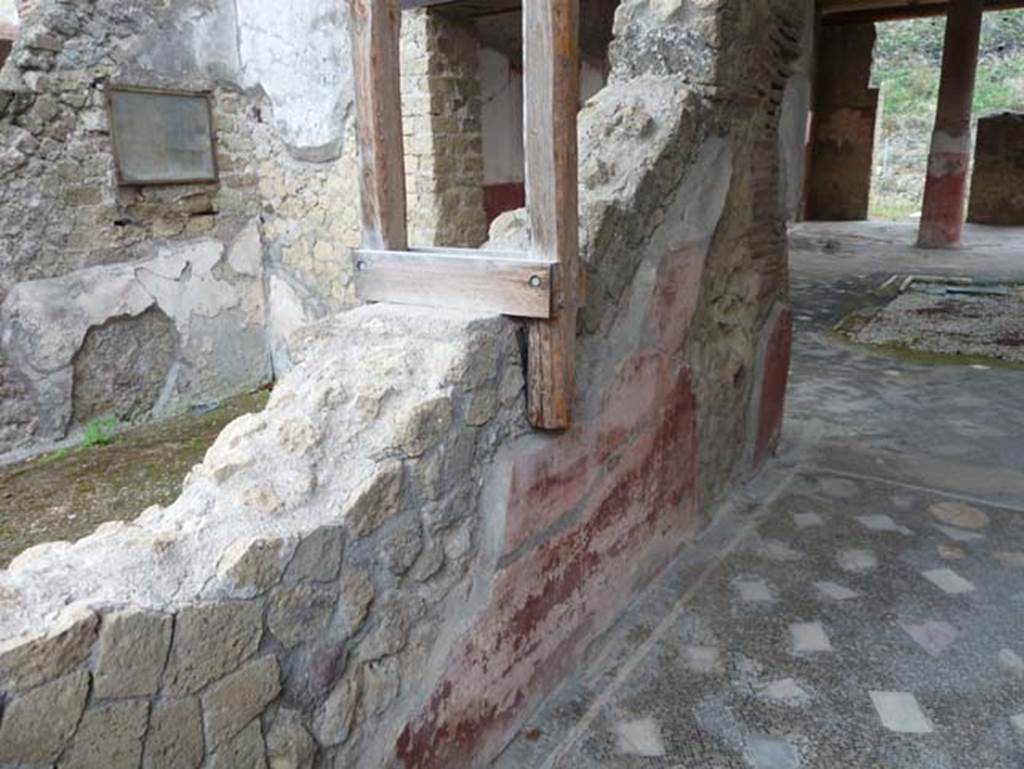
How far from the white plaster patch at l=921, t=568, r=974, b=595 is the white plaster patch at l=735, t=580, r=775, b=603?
54 cm

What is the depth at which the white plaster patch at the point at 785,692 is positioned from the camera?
2.08 meters

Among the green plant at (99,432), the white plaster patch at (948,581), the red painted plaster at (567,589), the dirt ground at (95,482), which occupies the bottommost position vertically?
the dirt ground at (95,482)

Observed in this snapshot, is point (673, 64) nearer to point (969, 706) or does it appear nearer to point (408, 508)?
point (408, 508)

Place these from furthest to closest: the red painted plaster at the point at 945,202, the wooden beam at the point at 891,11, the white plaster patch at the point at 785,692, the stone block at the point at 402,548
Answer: the wooden beam at the point at 891,11, the red painted plaster at the point at 945,202, the white plaster patch at the point at 785,692, the stone block at the point at 402,548

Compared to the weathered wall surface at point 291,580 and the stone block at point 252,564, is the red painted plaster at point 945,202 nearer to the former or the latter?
the weathered wall surface at point 291,580

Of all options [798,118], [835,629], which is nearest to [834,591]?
[835,629]

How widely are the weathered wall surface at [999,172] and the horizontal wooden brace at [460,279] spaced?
14.8 metres

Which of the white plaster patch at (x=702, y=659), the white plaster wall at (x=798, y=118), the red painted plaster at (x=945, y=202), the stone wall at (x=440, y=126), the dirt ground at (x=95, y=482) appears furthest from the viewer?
the white plaster wall at (x=798, y=118)

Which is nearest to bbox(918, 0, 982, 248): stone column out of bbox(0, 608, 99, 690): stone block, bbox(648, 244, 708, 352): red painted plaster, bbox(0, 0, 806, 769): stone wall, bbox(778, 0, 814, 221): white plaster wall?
bbox(778, 0, 814, 221): white plaster wall

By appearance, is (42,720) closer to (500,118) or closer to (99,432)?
(99,432)

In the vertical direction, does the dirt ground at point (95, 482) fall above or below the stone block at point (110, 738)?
below

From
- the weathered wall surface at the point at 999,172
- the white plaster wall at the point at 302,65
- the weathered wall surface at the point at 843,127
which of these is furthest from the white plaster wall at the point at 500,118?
the weathered wall surface at the point at 999,172

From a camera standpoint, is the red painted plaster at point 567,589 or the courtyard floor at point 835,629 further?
the courtyard floor at point 835,629

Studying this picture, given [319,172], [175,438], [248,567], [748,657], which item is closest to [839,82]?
[319,172]
